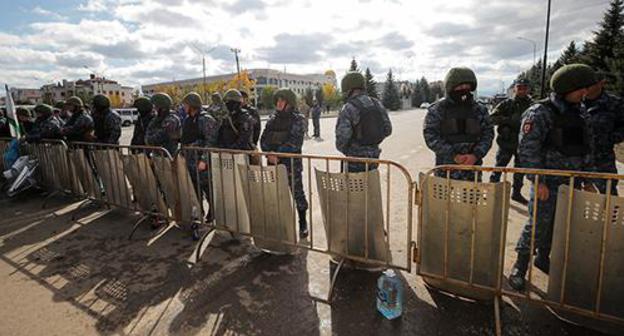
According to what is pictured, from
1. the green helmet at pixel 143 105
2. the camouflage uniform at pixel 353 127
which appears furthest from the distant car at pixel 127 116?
the camouflage uniform at pixel 353 127

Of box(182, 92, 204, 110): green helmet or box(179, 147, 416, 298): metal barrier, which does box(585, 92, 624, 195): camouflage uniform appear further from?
box(182, 92, 204, 110): green helmet

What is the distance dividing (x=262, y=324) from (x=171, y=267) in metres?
1.52

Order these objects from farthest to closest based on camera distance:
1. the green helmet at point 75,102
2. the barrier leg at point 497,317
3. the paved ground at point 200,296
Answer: the green helmet at point 75,102 → the paved ground at point 200,296 → the barrier leg at point 497,317

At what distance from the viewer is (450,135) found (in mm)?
3482

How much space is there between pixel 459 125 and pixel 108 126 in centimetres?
578

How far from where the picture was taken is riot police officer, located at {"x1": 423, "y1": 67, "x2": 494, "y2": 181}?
340 centimetres

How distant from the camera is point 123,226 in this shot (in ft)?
16.6

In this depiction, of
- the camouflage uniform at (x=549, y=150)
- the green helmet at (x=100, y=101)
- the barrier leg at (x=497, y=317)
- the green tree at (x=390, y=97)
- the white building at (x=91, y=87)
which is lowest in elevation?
the barrier leg at (x=497, y=317)

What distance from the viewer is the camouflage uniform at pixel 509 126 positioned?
5.43 metres

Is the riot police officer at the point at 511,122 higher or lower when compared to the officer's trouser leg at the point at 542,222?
higher

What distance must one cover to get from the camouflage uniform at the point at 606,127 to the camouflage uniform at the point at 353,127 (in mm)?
2199

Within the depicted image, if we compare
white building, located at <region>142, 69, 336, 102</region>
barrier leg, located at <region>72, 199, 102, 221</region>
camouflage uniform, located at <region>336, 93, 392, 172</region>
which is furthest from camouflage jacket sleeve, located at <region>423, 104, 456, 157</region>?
white building, located at <region>142, 69, 336, 102</region>

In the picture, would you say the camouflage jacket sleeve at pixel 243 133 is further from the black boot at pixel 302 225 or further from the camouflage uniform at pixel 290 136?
the black boot at pixel 302 225

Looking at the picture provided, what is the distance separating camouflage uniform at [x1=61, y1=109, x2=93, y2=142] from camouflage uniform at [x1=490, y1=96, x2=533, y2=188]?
6968 millimetres
